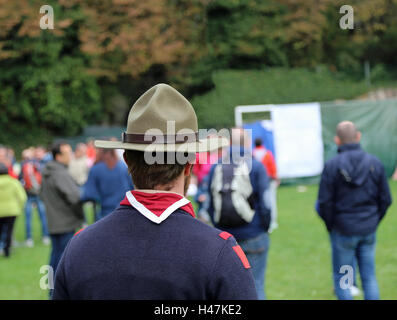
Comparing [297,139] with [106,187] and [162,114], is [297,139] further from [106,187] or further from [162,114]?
[162,114]

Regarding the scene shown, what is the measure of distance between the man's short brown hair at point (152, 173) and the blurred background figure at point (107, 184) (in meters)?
4.99

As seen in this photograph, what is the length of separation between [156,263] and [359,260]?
3950 millimetres

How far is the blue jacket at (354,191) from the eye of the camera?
5176 millimetres

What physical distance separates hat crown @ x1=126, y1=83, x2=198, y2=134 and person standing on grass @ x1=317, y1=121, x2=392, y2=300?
11.2 ft

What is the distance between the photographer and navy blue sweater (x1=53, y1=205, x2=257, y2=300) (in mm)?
1811

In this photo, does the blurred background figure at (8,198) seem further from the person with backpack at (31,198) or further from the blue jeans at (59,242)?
the blue jeans at (59,242)

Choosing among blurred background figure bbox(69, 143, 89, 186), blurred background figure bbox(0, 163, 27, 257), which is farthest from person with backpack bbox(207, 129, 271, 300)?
blurred background figure bbox(69, 143, 89, 186)

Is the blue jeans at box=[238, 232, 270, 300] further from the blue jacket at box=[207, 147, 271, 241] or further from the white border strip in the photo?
the white border strip

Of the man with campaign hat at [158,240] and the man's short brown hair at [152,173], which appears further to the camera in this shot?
the man's short brown hair at [152,173]

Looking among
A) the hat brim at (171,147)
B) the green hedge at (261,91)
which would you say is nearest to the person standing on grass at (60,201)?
the hat brim at (171,147)

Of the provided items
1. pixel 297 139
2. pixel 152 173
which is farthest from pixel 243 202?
pixel 297 139

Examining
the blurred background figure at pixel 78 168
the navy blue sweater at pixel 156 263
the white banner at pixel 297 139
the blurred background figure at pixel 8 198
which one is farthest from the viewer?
the white banner at pixel 297 139

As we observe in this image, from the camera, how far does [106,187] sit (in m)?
6.97

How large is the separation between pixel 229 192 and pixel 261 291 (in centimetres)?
103
